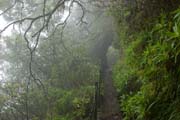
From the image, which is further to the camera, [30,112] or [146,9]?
[30,112]

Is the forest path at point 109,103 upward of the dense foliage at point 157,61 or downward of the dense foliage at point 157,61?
downward

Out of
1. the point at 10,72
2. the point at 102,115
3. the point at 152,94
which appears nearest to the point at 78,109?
the point at 102,115

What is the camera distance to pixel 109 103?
9.82 meters

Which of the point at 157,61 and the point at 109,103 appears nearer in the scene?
the point at 157,61

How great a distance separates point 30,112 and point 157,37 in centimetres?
710

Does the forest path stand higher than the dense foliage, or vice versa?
the dense foliage

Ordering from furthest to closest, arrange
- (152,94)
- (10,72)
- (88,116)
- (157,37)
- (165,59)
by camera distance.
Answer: (10,72)
(88,116)
(157,37)
(152,94)
(165,59)

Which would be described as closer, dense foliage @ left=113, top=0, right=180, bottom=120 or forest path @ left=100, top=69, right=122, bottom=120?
dense foliage @ left=113, top=0, right=180, bottom=120

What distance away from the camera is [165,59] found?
4.07 metres

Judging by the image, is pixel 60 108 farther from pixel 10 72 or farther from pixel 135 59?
pixel 135 59

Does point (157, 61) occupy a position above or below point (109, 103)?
above

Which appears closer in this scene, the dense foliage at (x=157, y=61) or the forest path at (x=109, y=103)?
the dense foliage at (x=157, y=61)

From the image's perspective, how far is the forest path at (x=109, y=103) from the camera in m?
7.92

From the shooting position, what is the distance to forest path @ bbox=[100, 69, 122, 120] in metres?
7.92
